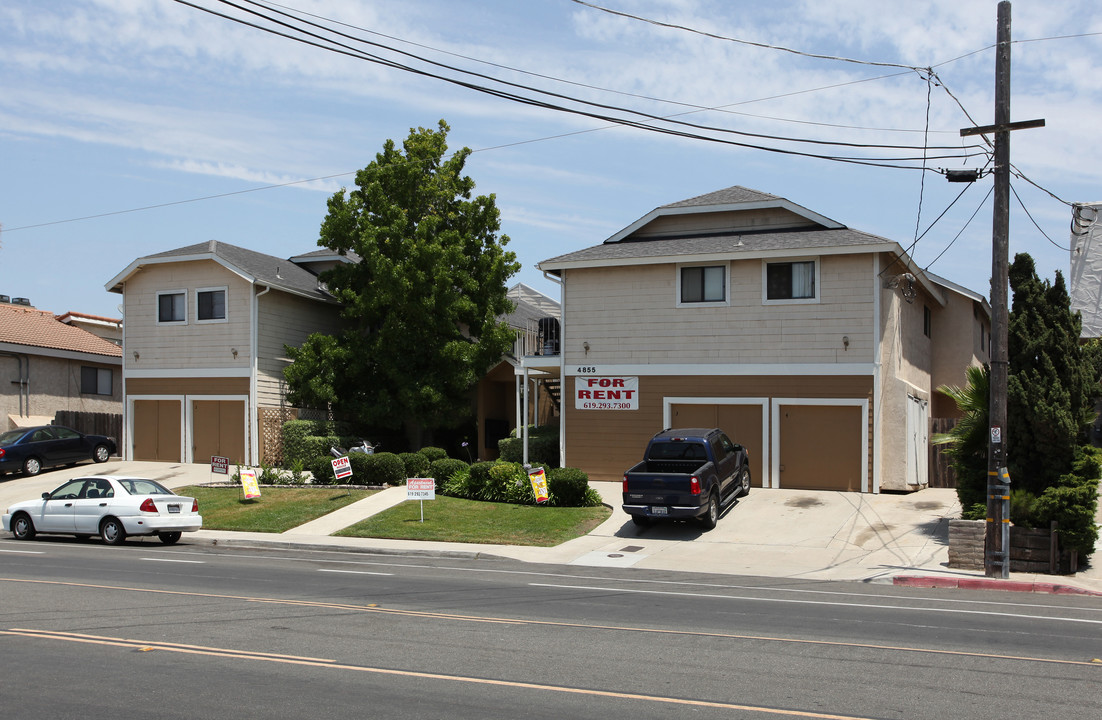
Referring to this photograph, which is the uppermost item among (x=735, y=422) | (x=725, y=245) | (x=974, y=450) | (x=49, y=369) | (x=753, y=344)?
(x=725, y=245)

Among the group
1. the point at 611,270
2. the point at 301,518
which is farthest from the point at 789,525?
the point at 301,518

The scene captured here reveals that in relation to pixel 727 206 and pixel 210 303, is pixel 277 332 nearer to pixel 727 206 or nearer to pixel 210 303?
pixel 210 303

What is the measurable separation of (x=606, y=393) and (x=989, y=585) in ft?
40.6

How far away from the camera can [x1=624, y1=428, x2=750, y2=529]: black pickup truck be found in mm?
18689

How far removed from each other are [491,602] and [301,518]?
11.0 metres

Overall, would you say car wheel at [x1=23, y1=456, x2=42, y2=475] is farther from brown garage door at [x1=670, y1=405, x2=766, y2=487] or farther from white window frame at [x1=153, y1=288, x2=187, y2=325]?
brown garage door at [x1=670, y1=405, x2=766, y2=487]

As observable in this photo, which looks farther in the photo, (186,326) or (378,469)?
(186,326)

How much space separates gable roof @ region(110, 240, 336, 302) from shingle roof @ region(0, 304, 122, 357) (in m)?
4.75

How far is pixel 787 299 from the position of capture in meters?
23.8

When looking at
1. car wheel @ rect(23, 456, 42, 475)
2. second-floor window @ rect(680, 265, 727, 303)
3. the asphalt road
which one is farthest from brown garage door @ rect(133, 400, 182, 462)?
the asphalt road

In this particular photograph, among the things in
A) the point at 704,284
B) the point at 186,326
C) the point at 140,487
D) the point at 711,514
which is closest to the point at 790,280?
the point at 704,284

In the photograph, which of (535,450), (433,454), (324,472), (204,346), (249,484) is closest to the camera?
(249,484)

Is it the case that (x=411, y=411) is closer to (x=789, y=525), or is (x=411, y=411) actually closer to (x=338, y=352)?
(x=338, y=352)

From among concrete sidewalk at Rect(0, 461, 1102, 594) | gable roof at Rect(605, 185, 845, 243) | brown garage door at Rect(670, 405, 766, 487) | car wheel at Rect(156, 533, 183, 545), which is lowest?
car wheel at Rect(156, 533, 183, 545)
